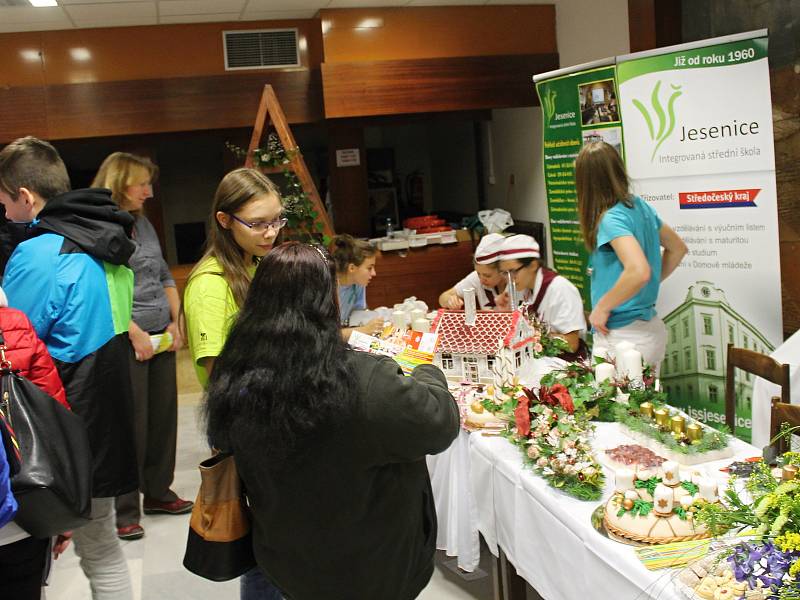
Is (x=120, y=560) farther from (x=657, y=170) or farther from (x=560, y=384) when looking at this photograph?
(x=657, y=170)

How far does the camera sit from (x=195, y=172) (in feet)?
33.3

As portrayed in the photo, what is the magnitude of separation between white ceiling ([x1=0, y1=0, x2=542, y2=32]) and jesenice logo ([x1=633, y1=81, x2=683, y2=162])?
9.62ft

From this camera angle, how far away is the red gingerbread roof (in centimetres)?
314

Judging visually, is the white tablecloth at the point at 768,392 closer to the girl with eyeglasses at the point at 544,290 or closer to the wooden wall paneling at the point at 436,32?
the girl with eyeglasses at the point at 544,290

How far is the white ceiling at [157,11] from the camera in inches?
231

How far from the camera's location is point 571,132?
483 cm

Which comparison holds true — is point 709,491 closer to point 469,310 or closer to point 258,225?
point 258,225

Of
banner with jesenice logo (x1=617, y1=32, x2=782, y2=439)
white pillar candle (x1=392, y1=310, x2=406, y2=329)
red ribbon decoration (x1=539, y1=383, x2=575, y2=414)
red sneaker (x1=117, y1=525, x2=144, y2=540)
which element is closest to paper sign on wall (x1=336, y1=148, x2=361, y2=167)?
banner with jesenice logo (x1=617, y1=32, x2=782, y2=439)

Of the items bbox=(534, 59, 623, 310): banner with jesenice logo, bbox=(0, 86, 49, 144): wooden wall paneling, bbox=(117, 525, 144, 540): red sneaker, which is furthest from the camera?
bbox=(0, 86, 49, 144): wooden wall paneling

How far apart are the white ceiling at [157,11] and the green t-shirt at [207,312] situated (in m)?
4.38

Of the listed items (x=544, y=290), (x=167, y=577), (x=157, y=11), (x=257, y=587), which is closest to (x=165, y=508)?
(x=167, y=577)

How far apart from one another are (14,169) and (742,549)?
2.12 metres

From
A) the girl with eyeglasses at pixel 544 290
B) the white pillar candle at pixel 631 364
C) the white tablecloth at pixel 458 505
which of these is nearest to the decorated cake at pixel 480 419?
the white tablecloth at pixel 458 505

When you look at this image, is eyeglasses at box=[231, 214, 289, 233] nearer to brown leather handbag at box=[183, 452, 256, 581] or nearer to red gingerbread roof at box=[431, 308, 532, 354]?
brown leather handbag at box=[183, 452, 256, 581]
